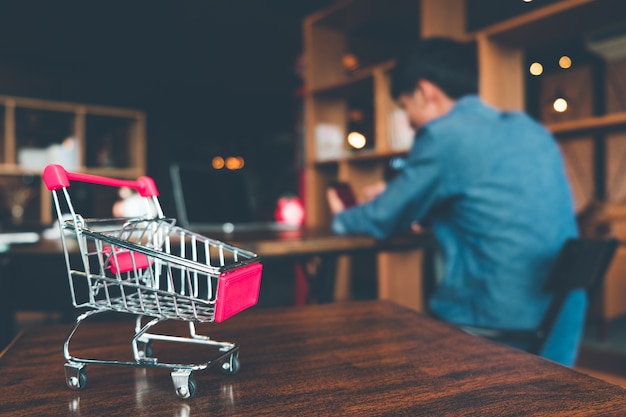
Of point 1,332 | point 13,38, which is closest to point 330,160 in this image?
point 1,332

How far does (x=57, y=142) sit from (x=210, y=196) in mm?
4429

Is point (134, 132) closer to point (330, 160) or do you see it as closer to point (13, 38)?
point (13, 38)

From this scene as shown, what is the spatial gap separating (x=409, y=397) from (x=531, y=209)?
1.11m

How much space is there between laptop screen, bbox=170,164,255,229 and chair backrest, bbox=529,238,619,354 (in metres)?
1.59

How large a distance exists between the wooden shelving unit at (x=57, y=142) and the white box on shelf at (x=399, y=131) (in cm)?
416

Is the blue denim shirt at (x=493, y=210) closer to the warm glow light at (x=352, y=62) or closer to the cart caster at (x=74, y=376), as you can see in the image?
the cart caster at (x=74, y=376)

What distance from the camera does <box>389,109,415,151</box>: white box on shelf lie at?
10.1 feet

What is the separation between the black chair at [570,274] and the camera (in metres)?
1.11

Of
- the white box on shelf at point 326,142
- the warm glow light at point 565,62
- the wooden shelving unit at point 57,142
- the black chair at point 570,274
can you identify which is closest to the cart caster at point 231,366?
the black chair at point 570,274

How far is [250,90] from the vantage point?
787cm

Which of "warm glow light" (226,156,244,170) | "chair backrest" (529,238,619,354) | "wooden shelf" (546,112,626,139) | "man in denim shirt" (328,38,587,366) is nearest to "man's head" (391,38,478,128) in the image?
"man in denim shirt" (328,38,587,366)

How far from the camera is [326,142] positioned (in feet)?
12.7

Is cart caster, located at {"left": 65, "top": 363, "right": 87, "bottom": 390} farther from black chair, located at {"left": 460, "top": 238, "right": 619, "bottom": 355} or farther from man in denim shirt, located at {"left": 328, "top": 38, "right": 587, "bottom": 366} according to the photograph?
man in denim shirt, located at {"left": 328, "top": 38, "right": 587, "bottom": 366}

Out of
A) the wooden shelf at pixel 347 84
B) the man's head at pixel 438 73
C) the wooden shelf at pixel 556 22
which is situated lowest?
the man's head at pixel 438 73
